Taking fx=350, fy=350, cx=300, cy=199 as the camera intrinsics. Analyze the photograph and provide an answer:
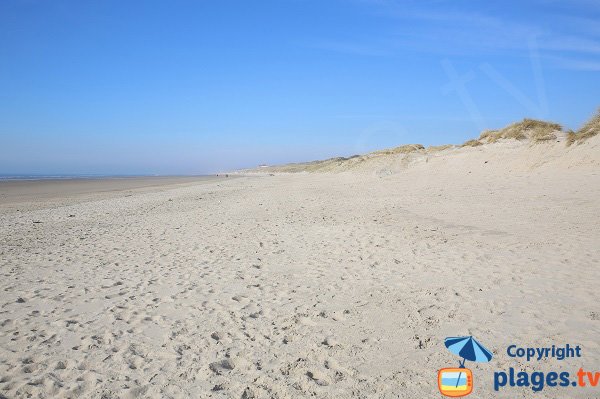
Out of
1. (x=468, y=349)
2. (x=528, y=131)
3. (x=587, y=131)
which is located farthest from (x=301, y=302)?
(x=528, y=131)

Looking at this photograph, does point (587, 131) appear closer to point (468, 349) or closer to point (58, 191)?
point (468, 349)

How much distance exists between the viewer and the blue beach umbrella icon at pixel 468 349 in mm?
3699

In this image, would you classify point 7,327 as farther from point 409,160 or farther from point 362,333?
point 409,160

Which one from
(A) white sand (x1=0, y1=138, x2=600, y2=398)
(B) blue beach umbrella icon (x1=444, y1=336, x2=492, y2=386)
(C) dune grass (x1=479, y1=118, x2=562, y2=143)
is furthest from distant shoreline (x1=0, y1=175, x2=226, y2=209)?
(C) dune grass (x1=479, y1=118, x2=562, y2=143)

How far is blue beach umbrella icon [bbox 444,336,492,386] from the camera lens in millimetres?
3699

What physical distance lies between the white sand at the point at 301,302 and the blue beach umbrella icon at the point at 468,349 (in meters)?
0.09

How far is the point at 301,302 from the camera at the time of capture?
17.6ft

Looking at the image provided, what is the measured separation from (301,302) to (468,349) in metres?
A: 2.37

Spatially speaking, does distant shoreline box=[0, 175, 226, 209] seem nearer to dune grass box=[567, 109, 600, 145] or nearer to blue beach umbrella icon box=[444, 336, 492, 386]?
blue beach umbrella icon box=[444, 336, 492, 386]

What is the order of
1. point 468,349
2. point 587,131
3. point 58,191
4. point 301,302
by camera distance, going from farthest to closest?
1. point 58,191
2. point 587,131
3. point 301,302
4. point 468,349

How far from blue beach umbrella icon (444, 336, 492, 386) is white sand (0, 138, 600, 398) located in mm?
94

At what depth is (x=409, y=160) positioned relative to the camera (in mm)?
28141

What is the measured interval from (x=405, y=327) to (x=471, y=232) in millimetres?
5186

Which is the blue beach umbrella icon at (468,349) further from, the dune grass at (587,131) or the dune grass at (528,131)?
the dune grass at (528,131)
